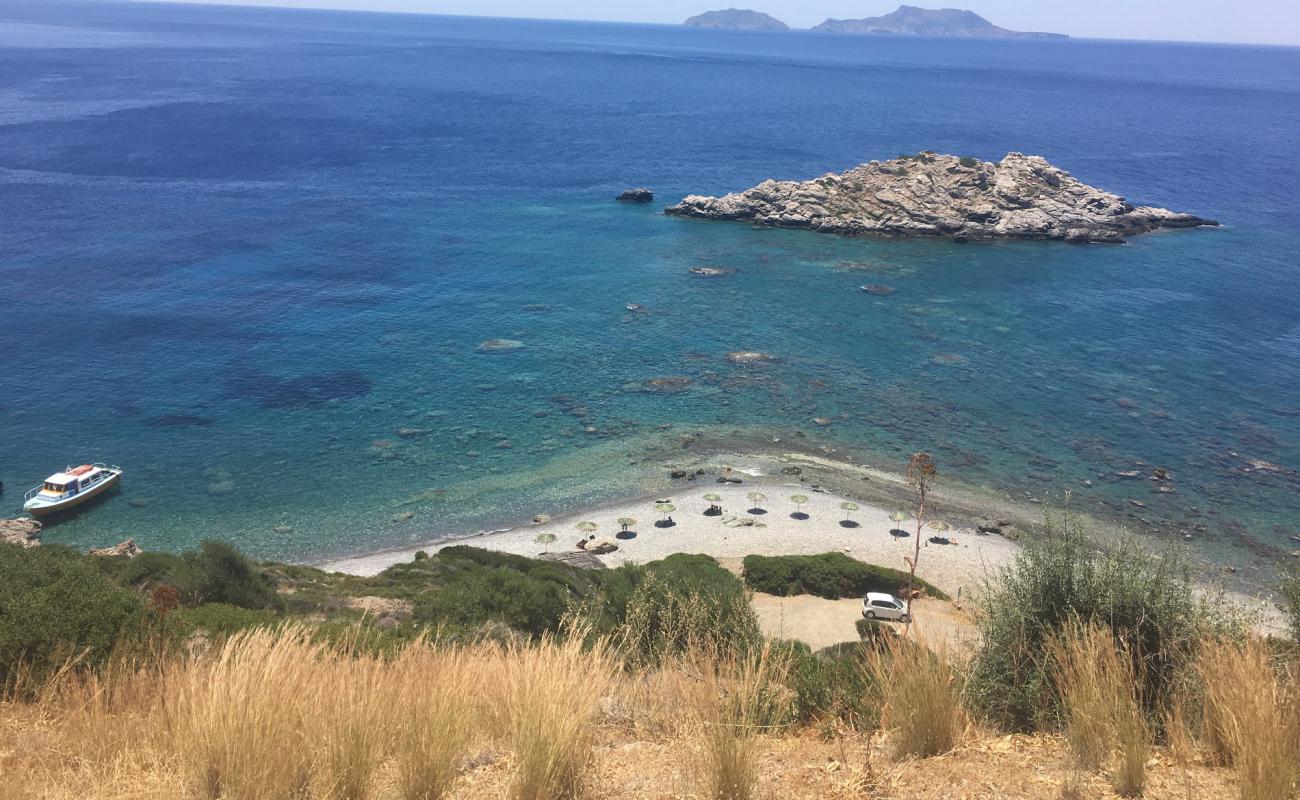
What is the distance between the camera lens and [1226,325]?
53.8 metres

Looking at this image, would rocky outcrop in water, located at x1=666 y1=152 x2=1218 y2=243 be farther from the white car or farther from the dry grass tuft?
the dry grass tuft

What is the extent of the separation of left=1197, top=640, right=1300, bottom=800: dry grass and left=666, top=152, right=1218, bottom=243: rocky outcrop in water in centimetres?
7066

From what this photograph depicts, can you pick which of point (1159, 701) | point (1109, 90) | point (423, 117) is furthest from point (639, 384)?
point (1109, 90)

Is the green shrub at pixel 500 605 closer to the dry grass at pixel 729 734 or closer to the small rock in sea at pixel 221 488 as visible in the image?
the dry grass at pixel 729 734

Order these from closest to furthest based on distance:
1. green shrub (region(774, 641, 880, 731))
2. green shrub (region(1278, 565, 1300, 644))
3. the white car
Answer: green shrub (region(774, 641, 880, 731))
green shrub (region(1278, 565, 1300, 644))
the white car

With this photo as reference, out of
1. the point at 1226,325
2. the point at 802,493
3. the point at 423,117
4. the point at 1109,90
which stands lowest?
the point at 802,493

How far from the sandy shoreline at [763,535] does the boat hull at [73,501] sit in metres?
11.2

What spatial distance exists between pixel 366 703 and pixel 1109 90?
235m

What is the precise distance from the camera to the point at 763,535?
32.2 metres

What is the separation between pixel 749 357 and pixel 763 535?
59.4 feet

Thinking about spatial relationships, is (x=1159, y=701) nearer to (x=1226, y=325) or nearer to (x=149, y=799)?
(x=149, y=799)

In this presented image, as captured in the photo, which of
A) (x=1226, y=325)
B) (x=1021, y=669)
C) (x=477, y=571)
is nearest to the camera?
(x=1021, y=669)

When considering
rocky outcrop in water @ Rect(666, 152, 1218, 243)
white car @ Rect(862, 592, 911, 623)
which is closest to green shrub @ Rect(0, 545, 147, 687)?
white car @ Rect(862, 592, 911, 623)

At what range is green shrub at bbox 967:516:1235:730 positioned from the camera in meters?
8.77
